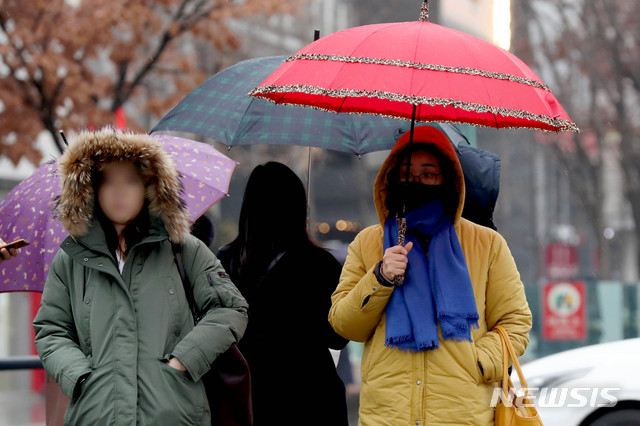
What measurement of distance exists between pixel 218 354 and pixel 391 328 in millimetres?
674

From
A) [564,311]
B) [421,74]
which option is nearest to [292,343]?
[421,74]

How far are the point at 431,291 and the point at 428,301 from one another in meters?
0.06

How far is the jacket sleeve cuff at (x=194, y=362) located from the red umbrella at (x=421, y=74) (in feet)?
3.43

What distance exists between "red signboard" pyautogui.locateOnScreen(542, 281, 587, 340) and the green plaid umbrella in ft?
32.5

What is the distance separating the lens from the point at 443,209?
139 inches

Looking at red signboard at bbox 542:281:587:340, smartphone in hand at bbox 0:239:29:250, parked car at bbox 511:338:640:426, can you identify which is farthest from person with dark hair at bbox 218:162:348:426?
red signboard at bbox 542:281:587:340

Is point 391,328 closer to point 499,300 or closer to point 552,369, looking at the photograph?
point 499,300

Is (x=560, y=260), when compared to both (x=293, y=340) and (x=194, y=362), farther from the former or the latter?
(x=194, y=362)

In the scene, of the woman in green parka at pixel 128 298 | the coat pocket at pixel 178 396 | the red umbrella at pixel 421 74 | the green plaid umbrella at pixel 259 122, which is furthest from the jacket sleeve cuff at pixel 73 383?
the green plaid umbrella at pixel 259 122

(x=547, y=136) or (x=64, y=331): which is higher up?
(x=547, y=136)

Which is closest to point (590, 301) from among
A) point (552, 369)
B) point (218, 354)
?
point (552, 369)

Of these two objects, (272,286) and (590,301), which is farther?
(590,301)

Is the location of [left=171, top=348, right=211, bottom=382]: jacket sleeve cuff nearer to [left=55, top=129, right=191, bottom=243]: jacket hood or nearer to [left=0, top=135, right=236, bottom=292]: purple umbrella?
[left=55, top=129, right=191, bottom=243]: jacket hood

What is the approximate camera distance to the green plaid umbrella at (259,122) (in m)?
5.06
